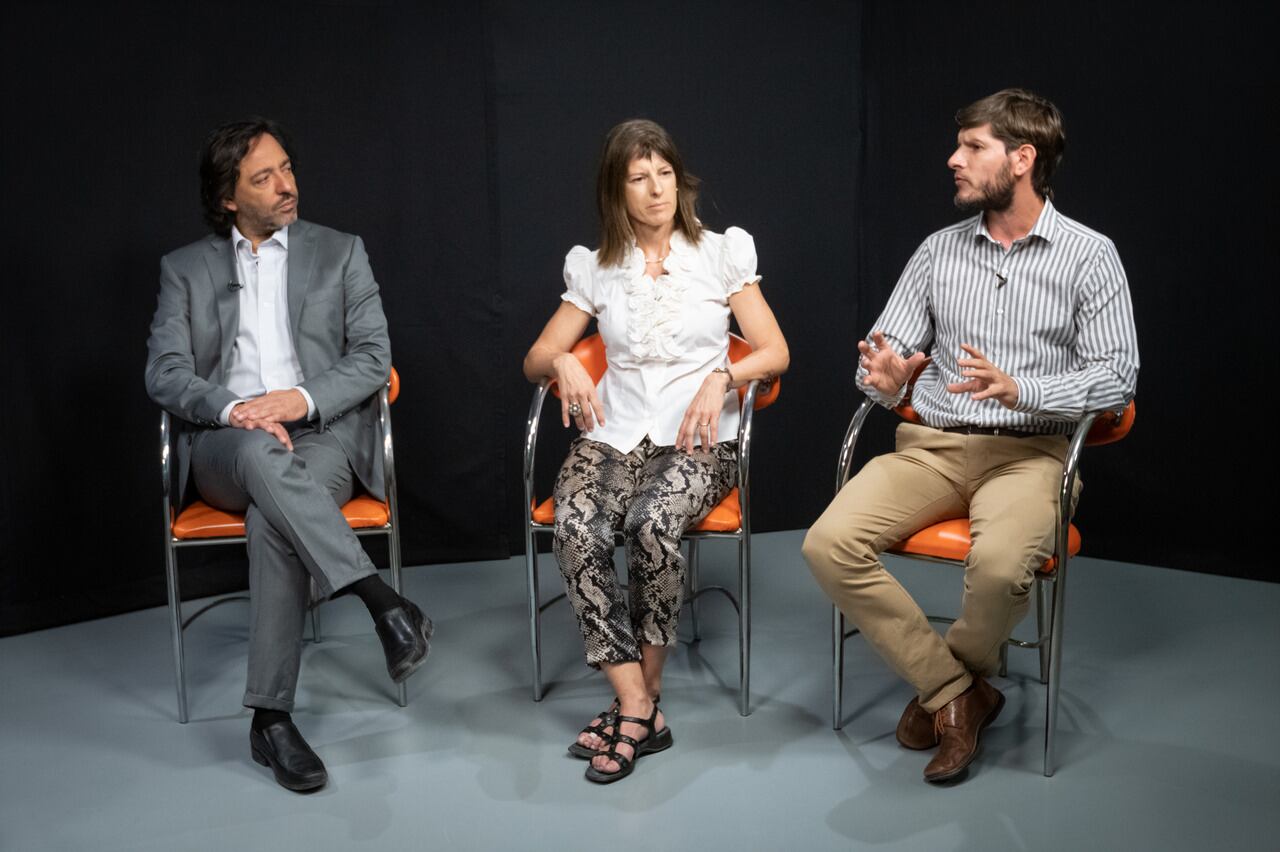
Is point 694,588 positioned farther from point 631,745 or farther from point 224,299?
point 224,299

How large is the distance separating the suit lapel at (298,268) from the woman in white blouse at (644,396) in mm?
586

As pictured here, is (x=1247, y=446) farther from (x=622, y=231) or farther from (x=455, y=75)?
(x=455, y=75)

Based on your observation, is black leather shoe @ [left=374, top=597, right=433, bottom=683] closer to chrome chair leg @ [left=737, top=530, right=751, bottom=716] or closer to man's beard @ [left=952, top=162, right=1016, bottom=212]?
chrome chair leg @ [left=737, top=530, right=751, bottom=716]

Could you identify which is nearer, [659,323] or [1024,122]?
[1024,122]

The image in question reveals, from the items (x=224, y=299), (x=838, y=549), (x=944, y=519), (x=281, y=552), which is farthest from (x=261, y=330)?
(x=944, y=519)

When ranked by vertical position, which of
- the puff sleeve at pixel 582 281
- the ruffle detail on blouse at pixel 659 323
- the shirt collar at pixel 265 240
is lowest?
the ruffle detail on blouse at pixel 659 323

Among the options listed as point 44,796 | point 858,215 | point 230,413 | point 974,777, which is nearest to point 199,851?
point 44,796

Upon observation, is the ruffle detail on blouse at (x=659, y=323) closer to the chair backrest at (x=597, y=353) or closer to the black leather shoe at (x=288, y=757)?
the chair backrest at (x=597, y=353)

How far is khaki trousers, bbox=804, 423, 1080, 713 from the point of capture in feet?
8.51

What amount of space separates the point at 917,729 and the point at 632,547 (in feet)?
2.40

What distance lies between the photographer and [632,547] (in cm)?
286

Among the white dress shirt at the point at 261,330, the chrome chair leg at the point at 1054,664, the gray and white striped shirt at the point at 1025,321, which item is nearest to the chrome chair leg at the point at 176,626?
the white dress shirt at the point at 261,330

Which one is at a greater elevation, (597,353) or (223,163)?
(223,163)

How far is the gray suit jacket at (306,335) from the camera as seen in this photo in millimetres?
3088
